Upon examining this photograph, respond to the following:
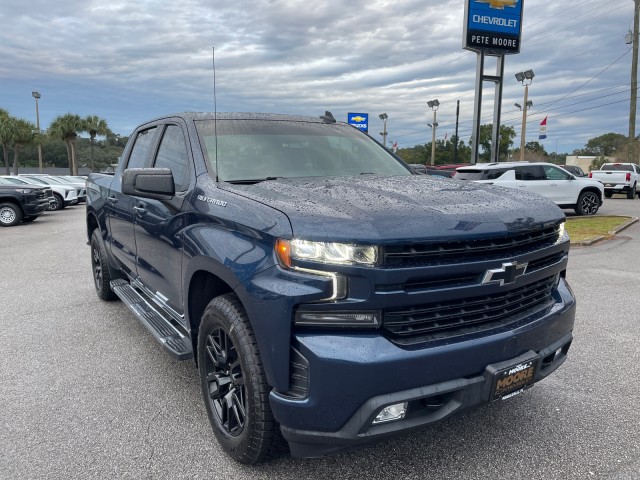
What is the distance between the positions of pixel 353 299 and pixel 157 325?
6.70 feet

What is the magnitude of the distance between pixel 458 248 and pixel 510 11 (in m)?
16.6

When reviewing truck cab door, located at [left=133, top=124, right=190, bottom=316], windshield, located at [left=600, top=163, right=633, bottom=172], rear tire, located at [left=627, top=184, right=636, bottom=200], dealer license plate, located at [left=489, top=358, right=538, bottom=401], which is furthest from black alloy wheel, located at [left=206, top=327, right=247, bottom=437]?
windshield, located at [left=600, top=163, right=633, bottom=172]

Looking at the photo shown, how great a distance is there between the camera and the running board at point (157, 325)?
3082 mm

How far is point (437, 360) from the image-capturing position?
2.08m

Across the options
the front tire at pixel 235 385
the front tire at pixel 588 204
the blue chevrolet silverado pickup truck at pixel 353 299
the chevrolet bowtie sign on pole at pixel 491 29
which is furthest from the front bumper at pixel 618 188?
the front tire at pixel 235 385

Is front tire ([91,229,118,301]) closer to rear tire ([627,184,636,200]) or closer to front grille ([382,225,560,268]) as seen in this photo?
front grille ([382,225,560,268])

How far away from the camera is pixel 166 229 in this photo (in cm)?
323

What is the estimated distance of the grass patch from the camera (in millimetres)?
10121

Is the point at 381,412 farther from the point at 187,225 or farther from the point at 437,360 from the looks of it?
the point at 187,225

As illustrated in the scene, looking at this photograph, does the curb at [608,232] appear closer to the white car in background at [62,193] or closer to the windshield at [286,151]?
the windshield at [286,151]

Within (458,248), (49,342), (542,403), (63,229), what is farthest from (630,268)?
(63,229)

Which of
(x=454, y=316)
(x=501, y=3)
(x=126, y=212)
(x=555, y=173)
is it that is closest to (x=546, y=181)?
(x=555, y=173)

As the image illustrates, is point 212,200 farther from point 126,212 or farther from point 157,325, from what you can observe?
point 126,212

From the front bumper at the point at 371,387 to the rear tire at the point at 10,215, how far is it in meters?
15.6
